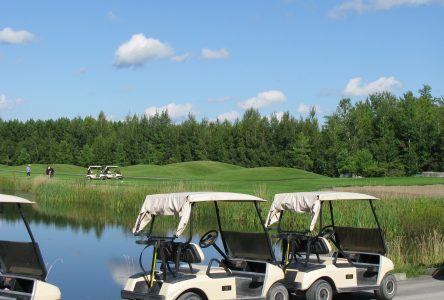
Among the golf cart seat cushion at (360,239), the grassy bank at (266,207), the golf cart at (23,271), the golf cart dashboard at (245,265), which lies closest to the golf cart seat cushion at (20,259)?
the golf cart at (23,271)

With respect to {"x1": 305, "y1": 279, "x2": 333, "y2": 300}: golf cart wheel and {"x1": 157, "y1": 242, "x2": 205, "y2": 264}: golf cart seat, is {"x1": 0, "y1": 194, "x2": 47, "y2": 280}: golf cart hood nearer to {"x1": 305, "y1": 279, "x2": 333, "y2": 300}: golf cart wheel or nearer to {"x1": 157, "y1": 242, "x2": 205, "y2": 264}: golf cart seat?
{"x1": 157, "y1": 242, "x2": 205, "y2": 264}: golf cart seat

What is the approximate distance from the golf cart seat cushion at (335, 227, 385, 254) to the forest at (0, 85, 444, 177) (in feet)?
184

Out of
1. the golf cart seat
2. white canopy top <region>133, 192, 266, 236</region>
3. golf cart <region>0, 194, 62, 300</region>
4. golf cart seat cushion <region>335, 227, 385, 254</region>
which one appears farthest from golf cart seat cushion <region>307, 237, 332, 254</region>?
golf cart <region>0, 194, 62, 300</region>

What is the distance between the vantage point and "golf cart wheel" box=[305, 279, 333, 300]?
10.3 metres

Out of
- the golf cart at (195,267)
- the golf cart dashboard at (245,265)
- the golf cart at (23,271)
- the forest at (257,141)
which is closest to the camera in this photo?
the golf cart at (23,271)

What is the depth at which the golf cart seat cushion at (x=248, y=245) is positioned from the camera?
33.3 ft

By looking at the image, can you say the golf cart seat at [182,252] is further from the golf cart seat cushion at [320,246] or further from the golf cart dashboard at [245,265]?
the golf cart seat cushion at [320,246]

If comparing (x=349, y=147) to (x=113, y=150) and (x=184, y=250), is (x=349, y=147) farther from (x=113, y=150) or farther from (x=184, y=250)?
(x=184, y=250)

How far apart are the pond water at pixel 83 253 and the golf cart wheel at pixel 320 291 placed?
14.0 ft

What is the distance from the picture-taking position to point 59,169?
75562 millimetres

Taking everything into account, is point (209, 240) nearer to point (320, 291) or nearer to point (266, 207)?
point (320, 291)

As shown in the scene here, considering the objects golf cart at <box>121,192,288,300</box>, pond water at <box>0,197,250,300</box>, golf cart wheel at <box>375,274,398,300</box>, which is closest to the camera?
golf cart at <box>121,192,288,300</box>

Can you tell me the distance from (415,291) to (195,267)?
4.45 m

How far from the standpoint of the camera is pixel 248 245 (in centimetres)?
1031
